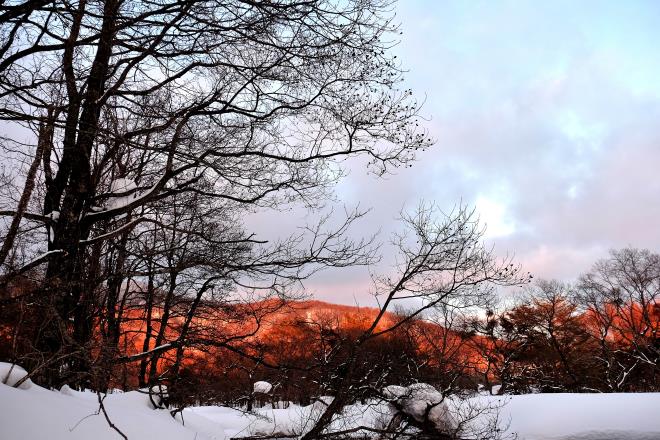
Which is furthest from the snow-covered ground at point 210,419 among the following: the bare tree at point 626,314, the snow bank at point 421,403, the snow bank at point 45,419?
the bare tree at point 626,314

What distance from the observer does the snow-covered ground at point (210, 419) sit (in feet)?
7.06

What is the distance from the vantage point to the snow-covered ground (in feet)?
7.06

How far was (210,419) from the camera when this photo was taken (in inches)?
337

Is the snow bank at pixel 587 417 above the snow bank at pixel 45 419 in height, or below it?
below

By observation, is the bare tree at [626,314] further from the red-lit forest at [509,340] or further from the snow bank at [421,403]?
the snow bank at [421,403]

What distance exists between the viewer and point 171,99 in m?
5.63

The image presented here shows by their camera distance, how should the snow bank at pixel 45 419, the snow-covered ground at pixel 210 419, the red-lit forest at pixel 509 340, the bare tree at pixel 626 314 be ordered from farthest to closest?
the bare tree at pixel 626 314
the red-lit forest at pixel 509 340
the snow-covered ground at pixel 210 419
the snow bank at pixel 45 419

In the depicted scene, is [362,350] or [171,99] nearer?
[171,99]

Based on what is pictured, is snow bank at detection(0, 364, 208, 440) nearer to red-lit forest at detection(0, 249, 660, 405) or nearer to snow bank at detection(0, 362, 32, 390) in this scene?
snow bank at detection(0, 362, 32, 390)

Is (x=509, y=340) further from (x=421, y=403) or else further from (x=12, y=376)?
(x=12, y=376)

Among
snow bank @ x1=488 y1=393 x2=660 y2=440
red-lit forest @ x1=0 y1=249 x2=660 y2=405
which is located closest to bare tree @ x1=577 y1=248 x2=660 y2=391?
red-lit forest @ x1=0 y1=249 x2=660 y2=405

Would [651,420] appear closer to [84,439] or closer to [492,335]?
[84,439]

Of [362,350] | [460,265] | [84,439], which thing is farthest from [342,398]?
[84,439]

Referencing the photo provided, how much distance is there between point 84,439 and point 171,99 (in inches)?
175
